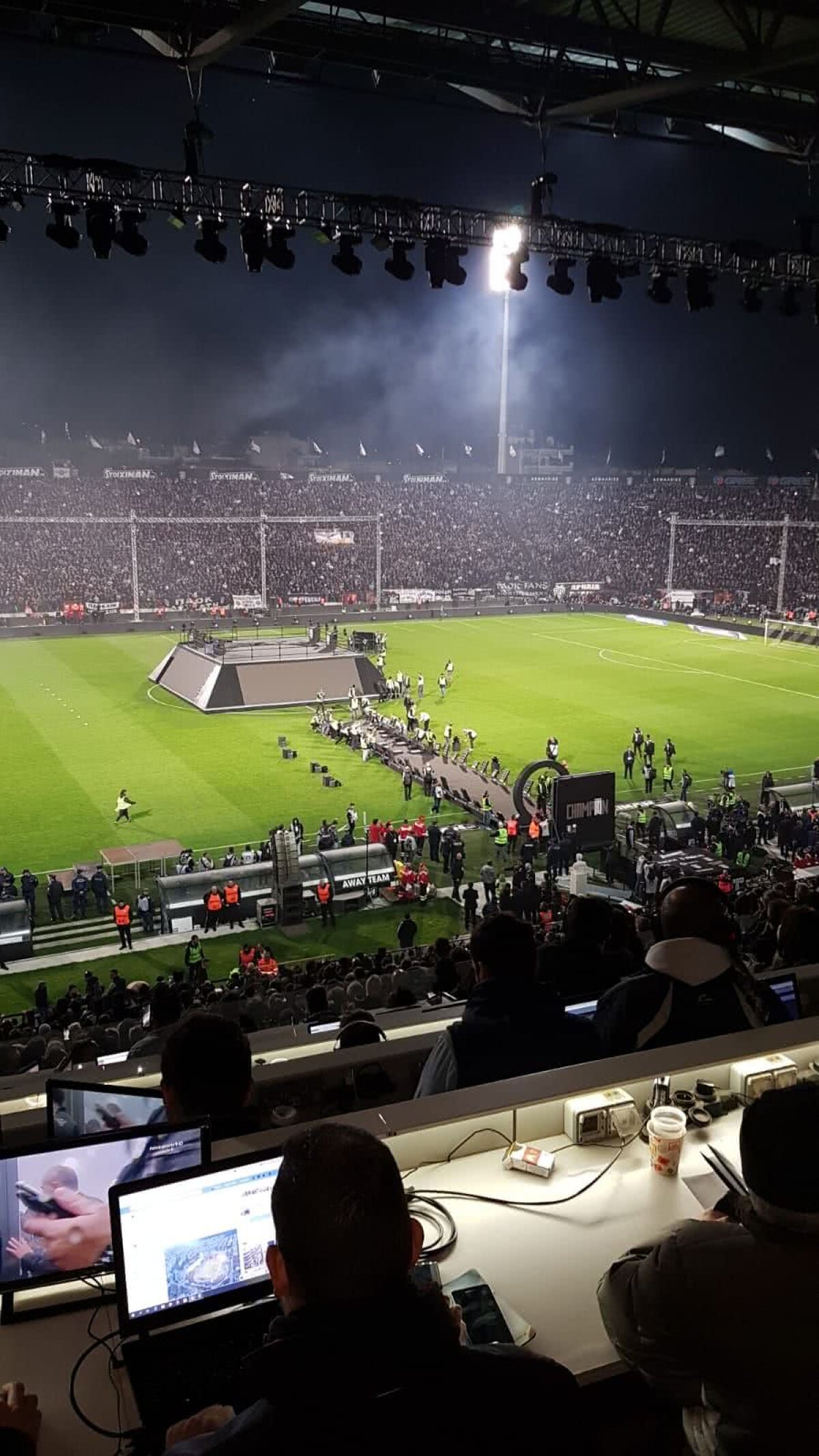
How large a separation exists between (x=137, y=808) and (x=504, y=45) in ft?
46.6

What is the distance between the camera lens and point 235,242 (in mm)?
63156

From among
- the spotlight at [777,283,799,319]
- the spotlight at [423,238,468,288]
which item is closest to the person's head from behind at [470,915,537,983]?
the spotlight at [423,238,468,288]

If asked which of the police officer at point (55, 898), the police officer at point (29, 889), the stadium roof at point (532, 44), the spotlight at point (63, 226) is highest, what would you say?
the stadium roof at point (532, 44)

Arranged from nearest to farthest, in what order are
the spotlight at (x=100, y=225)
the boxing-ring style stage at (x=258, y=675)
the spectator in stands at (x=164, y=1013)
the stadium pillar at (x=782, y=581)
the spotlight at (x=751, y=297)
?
1. the spectator in stands at (x=164, y=1013)
2. the spotlight at (x=100, y=225)
3. the spotlight at (x=751, y=297)
4. the boxing-ring style stage at (x=258, y=675)
5. the stadium pillar at (x=782, y=581)

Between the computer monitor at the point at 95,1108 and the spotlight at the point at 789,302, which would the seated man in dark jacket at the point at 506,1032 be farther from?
the spotlight at the point at 789,302

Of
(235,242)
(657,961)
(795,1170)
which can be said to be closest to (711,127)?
(657,961)

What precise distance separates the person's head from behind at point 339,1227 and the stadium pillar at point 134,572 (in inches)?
1966

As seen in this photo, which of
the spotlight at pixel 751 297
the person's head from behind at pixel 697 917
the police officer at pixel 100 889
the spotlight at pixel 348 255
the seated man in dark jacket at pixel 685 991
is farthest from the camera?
the spotlight at pixel 751 297

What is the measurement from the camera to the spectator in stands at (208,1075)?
128 inches

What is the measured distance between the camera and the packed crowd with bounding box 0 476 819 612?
61.9 meters

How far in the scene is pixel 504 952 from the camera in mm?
4082

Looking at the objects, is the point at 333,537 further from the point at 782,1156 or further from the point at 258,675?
the point at 782,1156

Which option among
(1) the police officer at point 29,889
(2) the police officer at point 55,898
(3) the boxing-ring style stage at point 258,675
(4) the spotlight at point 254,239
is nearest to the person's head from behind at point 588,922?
(1) the police officer at point 29,889

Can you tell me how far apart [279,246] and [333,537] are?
5617 cm
